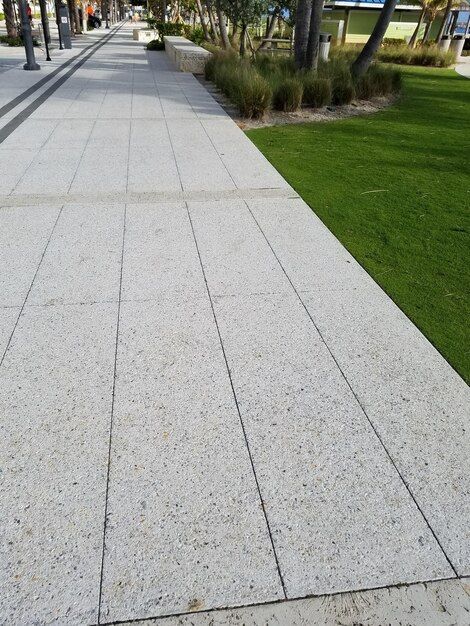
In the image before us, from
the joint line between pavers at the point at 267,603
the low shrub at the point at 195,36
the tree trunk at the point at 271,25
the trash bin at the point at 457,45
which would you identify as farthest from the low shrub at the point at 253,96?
the trash bin at the point at 457,45

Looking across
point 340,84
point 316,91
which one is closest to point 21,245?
point 316,91

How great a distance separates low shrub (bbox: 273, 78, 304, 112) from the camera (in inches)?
419

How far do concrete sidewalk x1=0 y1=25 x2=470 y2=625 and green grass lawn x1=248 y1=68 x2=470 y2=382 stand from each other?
10.2 inches

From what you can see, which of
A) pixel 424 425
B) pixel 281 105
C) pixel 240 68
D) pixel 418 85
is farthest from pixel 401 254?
pixel 418 85

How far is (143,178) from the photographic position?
21.7 feet

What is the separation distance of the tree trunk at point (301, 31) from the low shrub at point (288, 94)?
294 centimetres

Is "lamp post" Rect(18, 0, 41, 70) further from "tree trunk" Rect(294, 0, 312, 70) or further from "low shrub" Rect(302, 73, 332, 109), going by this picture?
"low shrub" Rect(302, 73, 332, 109)

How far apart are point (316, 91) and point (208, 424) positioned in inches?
413

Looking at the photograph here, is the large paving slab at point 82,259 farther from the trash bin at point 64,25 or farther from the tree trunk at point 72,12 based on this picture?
the tree trunk at point 72,12

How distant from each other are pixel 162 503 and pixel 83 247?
298 cm

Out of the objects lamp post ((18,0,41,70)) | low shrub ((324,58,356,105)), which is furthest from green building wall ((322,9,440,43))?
low shrub ((324,58,356,105))

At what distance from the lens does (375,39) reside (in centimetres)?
1277

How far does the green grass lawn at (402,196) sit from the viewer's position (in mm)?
4008

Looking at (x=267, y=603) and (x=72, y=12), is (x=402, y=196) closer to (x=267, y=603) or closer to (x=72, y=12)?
(x=267, y=603)
